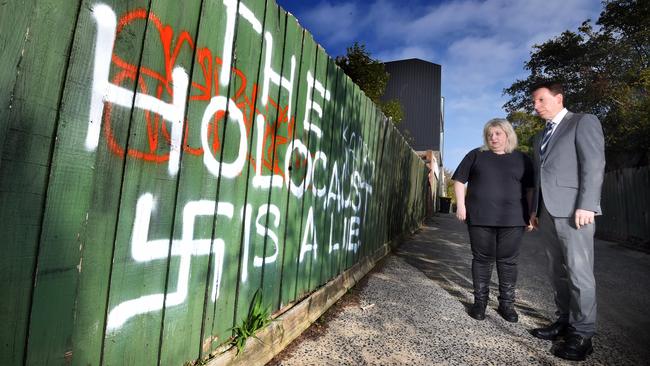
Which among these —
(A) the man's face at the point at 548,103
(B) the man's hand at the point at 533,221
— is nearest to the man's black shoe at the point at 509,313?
(B) the man's hand at the point at 533,221

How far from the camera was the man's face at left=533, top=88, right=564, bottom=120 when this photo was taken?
113 inches

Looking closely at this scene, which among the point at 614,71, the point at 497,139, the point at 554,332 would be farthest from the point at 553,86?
the point at 614,71

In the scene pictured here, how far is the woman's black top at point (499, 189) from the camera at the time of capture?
3.28m

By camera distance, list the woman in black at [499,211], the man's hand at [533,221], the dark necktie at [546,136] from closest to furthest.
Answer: the dark necktie at [546,136] → the man's hand at [533,221] → the woman in black at [499,211]

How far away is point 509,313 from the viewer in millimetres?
3219

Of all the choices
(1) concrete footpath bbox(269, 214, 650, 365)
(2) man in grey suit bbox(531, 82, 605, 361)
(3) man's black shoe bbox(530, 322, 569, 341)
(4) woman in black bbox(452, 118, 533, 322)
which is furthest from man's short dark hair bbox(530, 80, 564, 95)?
(1) concrete footpath bbox(269, 214, 650, 365)

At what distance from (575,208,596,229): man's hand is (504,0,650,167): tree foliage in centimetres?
1258

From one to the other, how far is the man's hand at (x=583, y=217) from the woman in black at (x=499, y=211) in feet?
2.31

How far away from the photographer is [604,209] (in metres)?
11.0

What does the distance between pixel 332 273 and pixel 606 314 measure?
2.72 metres

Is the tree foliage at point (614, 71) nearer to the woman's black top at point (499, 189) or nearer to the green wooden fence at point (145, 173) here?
the woman's black top at point (499, 189)

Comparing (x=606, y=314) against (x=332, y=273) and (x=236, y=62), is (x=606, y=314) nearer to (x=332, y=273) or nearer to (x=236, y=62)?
(x=332, y=273)

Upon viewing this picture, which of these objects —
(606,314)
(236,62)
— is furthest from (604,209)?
(236,62)

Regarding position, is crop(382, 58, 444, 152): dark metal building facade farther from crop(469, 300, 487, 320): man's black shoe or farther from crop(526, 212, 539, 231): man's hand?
crop(469, 300, 487, 320): man's black shoe
